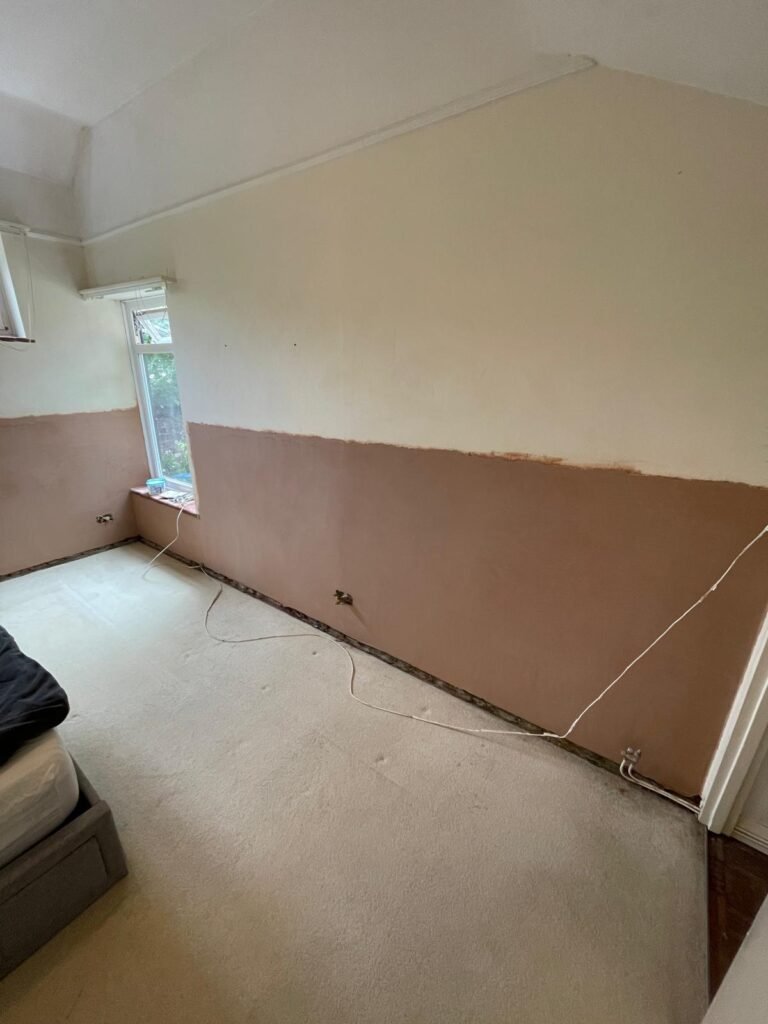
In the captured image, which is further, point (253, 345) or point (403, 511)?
point (253, 345)

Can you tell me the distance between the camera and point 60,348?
2.96 meters

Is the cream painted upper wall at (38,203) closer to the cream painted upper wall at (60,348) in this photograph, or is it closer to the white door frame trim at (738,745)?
the cream painted upper wall at (60,348)

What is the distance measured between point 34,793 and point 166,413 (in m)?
2.85

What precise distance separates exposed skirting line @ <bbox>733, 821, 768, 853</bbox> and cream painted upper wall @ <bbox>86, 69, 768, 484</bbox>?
1.11 meters

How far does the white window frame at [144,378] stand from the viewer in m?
3.02

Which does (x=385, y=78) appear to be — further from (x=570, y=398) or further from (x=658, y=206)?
(x=570, y=398)

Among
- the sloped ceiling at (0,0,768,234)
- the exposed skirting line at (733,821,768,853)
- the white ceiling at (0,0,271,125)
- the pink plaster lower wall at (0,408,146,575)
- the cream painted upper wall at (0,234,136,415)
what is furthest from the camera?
the pink plaster lower wall at (0,408,146,575)

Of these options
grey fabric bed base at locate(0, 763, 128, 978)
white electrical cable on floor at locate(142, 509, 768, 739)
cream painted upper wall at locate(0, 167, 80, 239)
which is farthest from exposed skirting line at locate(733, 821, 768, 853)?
cream painted upper wall at locate(0, 167, 80, 239)

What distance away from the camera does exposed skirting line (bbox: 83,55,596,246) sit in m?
1.17

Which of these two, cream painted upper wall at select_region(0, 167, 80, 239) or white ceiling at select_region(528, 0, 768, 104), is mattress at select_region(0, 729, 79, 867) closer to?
white ceiling at select_region(528, 0, 768, 104)

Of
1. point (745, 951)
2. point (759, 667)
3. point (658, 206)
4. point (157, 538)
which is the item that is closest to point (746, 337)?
point (658, 206)

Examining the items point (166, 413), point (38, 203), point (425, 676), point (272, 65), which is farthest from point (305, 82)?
point (425, 676)

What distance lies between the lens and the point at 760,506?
114 centimetres

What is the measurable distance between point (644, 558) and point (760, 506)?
1.07 feet
